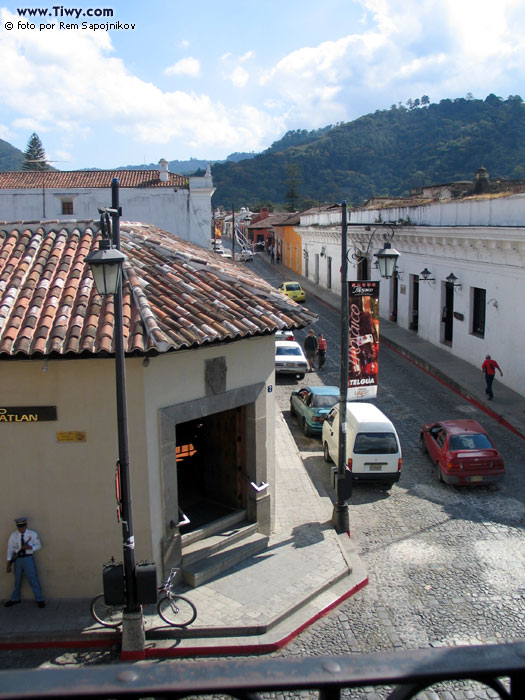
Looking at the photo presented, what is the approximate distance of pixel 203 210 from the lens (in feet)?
123

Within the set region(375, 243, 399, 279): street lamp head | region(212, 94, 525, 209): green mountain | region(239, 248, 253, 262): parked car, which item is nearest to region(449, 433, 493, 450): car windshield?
region(375, 243, 399, 279): street lamp head

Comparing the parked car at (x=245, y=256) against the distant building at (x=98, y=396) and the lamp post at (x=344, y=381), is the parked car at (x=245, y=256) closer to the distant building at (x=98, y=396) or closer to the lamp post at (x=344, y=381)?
the lamp post at (x=344, y=381)

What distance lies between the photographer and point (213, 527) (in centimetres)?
1161

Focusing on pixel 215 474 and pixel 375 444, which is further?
pixel 375 444

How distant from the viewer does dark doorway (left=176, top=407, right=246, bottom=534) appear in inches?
493

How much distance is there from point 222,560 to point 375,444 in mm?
5305

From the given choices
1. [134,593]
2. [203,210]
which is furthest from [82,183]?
[134,593]

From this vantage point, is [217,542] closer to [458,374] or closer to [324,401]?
[324,401]

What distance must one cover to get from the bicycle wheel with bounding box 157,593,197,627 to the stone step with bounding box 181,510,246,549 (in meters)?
1.49

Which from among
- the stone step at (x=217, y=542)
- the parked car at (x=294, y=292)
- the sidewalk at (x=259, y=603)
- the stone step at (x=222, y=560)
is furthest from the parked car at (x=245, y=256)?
the stone step at (x=222, y=560)

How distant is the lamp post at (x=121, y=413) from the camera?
24.5 feet

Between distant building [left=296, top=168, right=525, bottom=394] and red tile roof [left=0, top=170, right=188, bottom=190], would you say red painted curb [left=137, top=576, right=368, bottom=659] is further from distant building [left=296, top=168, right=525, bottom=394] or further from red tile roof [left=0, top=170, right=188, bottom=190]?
red tile roof [left=0, top=170, right=188, bottom=190]

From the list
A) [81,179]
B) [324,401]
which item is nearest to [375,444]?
[324,401]

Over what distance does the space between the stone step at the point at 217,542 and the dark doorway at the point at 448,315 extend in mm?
18346
